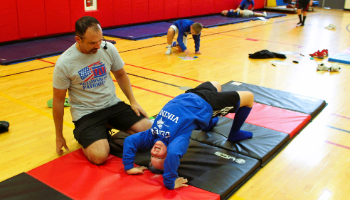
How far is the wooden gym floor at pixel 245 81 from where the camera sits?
2.62 meters

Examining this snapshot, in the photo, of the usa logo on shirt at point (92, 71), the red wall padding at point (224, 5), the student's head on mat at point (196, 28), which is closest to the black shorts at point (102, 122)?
the usa logo on shirt at point (92, 71)

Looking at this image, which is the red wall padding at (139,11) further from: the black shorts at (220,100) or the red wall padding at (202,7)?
the black shorts at (220,100)

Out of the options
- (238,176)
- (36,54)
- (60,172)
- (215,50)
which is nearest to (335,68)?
(215,50)

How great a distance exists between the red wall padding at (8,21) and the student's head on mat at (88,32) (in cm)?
497

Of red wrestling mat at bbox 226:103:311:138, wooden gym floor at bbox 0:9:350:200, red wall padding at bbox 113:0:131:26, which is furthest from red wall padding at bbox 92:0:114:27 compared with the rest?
red wrestling mat at bbox 226:103:311:138

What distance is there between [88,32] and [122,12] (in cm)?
695

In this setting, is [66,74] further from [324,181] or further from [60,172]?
[324,181]

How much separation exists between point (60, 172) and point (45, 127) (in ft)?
3.34

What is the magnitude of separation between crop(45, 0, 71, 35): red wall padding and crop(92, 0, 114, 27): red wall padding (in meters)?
0.84

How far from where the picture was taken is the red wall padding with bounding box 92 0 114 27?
8.50 metres

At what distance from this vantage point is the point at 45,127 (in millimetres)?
3395

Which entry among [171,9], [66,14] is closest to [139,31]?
[66,14]

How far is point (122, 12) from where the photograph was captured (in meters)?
9.10

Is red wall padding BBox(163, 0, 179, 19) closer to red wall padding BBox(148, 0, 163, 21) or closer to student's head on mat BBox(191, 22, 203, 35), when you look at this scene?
red wall padding BBox(148, 0, 163, 21)
